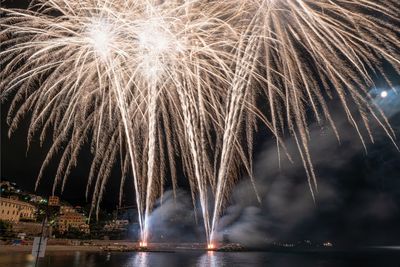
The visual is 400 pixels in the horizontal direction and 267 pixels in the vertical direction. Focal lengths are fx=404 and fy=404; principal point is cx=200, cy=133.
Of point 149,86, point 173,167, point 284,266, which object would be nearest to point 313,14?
point 149,86

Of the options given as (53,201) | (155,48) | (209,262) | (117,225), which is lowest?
(53,201)

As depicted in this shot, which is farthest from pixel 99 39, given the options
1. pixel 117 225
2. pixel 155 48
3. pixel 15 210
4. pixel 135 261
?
pixel 117 225

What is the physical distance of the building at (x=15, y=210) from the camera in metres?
101

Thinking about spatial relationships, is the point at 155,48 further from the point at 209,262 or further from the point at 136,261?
the point at 209,262

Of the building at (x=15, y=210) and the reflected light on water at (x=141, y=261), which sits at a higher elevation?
the building at (x=15, y=210)

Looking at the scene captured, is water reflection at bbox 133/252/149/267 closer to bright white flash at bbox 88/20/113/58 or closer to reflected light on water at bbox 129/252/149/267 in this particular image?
reflected light on water at bbox 129/252/149/267

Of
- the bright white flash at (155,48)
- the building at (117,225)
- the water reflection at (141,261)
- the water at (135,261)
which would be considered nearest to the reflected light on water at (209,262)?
the water at (135,261)

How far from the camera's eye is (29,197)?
460 ft

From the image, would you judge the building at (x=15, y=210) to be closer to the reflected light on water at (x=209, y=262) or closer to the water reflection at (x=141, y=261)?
the water reflection at (x=141, y=261)

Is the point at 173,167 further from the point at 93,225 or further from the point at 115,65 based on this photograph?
the point at 93,225

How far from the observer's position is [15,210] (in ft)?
352

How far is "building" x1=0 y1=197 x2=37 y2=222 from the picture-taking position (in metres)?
101

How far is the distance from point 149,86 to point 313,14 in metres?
9.03

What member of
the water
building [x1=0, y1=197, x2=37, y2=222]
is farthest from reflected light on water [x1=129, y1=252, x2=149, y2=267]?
building [x1=0, y1=197, x2=37, y2=222]
